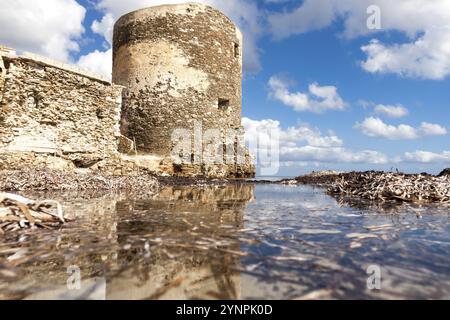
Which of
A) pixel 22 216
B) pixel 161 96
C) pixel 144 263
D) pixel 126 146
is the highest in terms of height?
pixel 161 96

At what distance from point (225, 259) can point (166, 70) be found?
1185 cm

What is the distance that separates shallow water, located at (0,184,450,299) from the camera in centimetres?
130

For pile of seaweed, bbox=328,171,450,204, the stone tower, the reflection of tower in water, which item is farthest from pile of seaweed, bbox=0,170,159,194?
the stone tower

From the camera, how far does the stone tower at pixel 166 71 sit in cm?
1268

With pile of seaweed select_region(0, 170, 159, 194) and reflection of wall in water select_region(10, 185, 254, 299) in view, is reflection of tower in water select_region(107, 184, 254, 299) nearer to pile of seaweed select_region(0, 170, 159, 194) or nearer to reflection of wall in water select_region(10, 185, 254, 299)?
A: reflection of wall in water select_region(10, 185, 254, 299)

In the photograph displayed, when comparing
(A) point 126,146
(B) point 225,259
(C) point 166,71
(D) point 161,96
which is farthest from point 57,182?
(C) point 166,71

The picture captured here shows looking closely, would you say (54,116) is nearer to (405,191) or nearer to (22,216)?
(22,216)

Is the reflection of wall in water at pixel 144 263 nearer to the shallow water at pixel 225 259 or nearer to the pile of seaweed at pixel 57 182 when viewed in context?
the shallow water at pixel 225 259

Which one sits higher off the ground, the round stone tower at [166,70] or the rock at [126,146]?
the round stone tower at [166,70]

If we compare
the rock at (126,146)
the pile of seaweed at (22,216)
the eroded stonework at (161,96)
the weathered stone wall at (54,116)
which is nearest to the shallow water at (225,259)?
the pile of seaweed at (22,216)

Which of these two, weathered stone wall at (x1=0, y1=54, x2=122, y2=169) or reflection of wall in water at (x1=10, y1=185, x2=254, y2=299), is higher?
weathered stone wall at (x1=0, y1=54, x2=122, y2=169)

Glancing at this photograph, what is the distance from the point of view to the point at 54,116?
8289 millimetres
